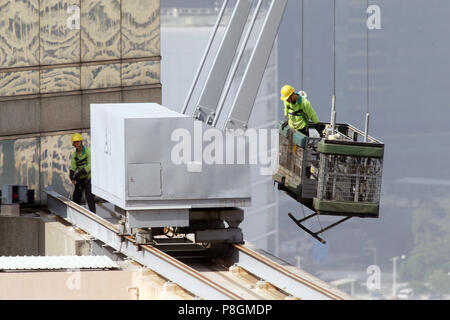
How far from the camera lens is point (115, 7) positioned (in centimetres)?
2520

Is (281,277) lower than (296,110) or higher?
lower

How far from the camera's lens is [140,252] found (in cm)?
1706

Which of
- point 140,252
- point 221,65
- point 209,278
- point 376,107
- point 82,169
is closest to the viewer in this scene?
point 209,278

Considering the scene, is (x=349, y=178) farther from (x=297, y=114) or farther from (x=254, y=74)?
(x=254, y=74)

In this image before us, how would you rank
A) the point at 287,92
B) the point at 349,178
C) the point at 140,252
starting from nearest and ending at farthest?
the point at 349,178
the point at 140,252
the point at 287,92

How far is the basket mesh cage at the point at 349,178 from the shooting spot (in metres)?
15.6

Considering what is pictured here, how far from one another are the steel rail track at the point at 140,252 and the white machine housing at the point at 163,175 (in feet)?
2.20

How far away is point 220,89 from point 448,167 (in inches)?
6806

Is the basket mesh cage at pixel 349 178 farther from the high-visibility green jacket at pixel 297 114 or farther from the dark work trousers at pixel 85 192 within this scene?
the dark work trousers at pixel 85 192

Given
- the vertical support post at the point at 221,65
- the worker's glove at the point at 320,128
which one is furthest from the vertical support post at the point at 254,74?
the worker's glove at the point at 320,128

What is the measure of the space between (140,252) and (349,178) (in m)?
3.86

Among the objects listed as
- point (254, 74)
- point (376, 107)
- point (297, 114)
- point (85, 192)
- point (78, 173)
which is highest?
point (254, 74)

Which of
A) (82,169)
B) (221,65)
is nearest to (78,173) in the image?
(82,169)
